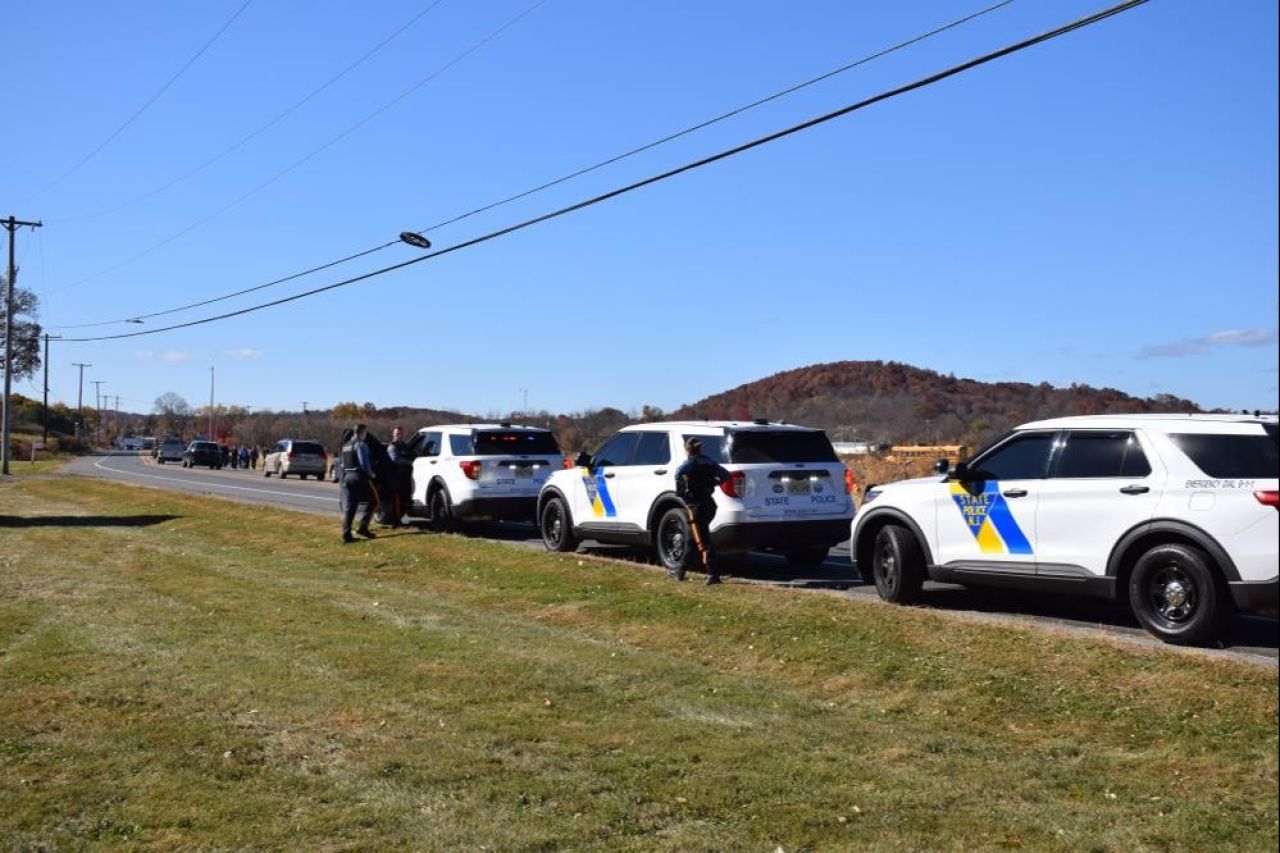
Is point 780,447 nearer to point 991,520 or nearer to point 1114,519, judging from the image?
point 991,520

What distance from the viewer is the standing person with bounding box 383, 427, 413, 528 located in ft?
64.7

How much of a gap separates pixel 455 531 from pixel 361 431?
7.59ft

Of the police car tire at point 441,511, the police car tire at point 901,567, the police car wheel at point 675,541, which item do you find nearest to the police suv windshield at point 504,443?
the police car tire at point 441,511

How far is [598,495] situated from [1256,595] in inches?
350

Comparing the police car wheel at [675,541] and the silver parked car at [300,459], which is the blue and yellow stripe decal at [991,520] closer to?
the police car wheel at [675,541]

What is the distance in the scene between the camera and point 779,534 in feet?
43.2

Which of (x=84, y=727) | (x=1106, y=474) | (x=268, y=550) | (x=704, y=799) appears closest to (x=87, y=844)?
(x=84, y=727)

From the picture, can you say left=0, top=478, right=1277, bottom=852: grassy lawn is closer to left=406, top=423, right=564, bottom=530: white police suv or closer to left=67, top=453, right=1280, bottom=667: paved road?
left=67, top=453, right=1280, bottom=667: paved road

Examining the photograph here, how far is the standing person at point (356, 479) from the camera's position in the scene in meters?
18.4

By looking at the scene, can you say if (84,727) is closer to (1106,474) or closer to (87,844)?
(87,844)

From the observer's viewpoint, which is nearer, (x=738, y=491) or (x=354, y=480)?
(x=738, y=491)

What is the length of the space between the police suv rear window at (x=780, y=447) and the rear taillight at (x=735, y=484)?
20cm

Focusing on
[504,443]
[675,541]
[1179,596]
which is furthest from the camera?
[504,443]

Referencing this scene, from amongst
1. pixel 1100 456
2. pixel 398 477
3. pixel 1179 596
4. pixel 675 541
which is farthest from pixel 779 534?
pixel 398 477
